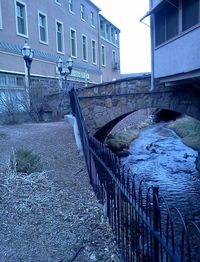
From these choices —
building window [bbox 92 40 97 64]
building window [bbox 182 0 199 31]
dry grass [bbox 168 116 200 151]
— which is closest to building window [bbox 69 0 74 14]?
building window [bbox 92 40 97 64]

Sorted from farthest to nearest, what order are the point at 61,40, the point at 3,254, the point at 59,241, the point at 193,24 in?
the point at 61,40, the point at 193,24, the point at 59,241, the point at 3,254

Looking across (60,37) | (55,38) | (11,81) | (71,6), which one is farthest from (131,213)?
(71,6)

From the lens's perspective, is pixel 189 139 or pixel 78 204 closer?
pixel 78 204

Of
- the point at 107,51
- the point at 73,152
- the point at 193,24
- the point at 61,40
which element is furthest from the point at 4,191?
the point at 107,51

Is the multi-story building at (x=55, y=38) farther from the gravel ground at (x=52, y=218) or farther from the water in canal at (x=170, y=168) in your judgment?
the gravel ground at (x=52, y=218)

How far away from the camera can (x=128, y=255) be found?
119 inches

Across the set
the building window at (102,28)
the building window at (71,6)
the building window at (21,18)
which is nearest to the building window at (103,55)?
the building window at (102,28)

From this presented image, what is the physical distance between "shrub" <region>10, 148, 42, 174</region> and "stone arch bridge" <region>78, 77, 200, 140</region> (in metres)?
5.00

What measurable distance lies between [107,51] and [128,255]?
30622 millimetres

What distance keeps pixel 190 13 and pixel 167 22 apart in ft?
3.88

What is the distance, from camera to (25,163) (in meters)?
5.08

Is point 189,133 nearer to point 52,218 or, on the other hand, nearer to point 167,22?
point 167,22

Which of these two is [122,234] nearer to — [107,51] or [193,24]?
[193,24]

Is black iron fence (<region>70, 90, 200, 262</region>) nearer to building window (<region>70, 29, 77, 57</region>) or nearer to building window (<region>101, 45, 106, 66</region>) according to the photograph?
building window (<region>70, 29, 77, 57</region>)
